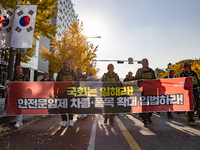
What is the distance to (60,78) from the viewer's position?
5352 mm

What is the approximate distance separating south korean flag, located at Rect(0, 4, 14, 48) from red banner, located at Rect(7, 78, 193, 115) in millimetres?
2517

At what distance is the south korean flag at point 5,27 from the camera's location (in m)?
6.59

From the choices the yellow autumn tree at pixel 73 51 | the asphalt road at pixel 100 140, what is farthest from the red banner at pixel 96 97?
the yellow autumn tree at pixel 73 51

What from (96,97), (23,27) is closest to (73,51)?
(23,27)

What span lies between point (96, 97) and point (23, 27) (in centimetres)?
436

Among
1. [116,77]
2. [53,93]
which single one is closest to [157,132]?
[116,77]

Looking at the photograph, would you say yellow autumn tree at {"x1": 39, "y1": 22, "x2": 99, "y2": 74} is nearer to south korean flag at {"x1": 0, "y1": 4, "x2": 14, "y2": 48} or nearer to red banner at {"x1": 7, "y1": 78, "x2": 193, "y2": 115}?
south korean flag at {"x1": 0, "y1": 4, "x2": 14, "y2": 48}

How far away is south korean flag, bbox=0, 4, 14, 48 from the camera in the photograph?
6594 mm

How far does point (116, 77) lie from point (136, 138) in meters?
2.40

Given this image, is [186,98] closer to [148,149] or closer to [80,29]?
[148,149]

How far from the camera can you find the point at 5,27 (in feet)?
21.8

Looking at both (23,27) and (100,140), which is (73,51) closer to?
(23,27)

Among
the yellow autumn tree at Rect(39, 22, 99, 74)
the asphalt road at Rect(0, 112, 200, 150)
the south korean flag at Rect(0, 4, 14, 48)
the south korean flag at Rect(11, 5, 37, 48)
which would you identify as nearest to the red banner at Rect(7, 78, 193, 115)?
the asphalt road at Rect(0, 112, 200, 150)

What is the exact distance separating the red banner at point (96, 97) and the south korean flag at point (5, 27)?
99.1 inches
